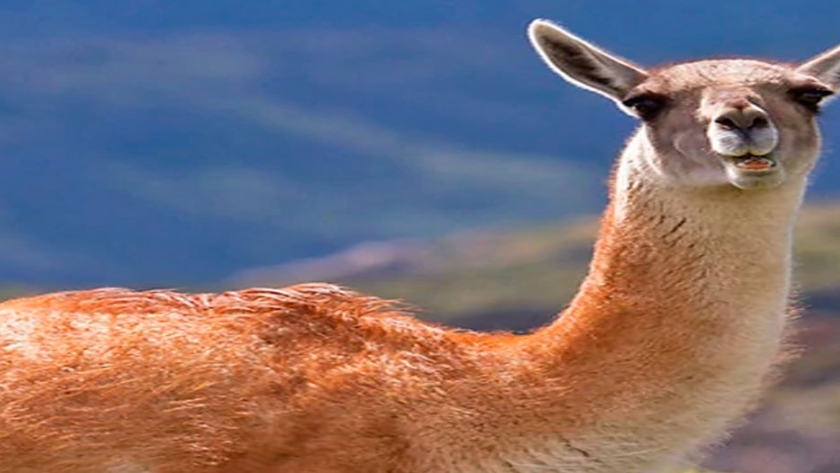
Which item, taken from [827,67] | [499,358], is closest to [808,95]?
[827,67]

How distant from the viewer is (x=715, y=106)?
30.1 ft

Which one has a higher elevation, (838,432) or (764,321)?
(838,432)

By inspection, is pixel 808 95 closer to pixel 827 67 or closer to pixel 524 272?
pixel 827 67

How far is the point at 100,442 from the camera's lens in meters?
8.81

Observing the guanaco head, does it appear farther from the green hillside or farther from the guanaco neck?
the green hillside

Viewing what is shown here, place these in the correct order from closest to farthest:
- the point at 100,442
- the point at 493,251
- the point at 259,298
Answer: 1. the point at 100,442
2. the point at 259,298
3. the point at 493,251

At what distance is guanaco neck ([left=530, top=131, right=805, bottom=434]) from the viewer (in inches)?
355

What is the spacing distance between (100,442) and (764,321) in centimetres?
261

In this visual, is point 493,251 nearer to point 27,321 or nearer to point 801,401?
point 801,401

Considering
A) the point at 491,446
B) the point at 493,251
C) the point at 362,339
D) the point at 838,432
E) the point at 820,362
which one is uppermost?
the point at 493,251

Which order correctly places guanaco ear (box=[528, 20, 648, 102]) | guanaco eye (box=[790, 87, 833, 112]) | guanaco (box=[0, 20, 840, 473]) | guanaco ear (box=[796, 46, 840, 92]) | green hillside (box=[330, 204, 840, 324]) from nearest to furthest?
guanaco (box=[0, 20, 840, 473]) → guanaco eye (box=[790, 87, 833, 112]) → guanaco ear (box=[528, 20, 648, 102]) → guanaco ear (box=[796, 46, 840, 92]) → green hillside (box=[330, 204, 840, 324])

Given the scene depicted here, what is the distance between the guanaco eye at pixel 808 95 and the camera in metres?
9.33

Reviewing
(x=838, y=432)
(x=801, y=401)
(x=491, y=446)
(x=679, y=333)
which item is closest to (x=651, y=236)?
(x=679, y=333)

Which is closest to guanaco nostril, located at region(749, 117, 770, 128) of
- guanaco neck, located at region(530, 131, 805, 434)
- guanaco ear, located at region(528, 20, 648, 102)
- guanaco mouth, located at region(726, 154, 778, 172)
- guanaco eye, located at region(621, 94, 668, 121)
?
guanaco mouth, located at region(726, 154, 778, 172)
